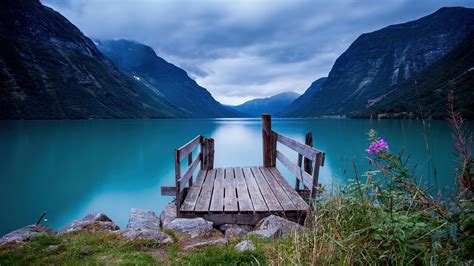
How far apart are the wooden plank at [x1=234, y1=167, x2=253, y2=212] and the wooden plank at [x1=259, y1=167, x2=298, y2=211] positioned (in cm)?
58

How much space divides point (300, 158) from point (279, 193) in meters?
Answer: 1.89

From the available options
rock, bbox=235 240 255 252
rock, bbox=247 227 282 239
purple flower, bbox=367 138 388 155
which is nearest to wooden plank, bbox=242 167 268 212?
rock, bbox=247 227 282 239

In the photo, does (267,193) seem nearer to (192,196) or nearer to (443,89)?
(192,196)

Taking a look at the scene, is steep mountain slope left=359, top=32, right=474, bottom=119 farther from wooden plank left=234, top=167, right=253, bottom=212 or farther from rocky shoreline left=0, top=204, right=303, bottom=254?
A: rocky shoreline left=0, top=204, right=303, bottom=254

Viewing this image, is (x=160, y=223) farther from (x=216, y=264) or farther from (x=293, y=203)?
(x=216, y=264)

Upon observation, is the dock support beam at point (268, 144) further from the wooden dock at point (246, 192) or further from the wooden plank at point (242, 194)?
the wooden plank at point (242, 194)

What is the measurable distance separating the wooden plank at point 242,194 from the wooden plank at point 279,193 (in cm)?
58

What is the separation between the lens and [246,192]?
5.69 m

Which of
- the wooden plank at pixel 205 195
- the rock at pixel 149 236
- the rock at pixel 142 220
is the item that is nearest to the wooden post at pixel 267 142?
the wooden plank at pixel 205 195

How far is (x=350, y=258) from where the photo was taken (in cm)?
213

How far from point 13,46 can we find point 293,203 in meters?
150

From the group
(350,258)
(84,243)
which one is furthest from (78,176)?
(350,258)

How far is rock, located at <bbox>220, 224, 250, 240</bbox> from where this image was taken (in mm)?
4232

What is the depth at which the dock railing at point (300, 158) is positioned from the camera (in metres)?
4.24
